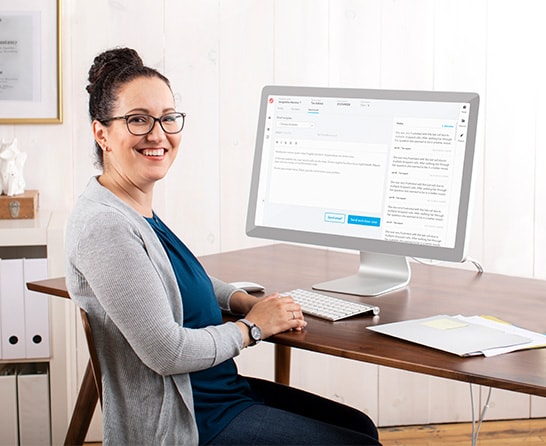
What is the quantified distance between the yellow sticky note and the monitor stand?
28 centimetres

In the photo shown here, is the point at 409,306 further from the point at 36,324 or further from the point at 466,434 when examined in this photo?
the point at 466,434

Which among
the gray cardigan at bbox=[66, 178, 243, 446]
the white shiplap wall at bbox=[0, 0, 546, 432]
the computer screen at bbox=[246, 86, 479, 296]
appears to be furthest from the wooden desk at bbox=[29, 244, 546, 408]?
the white shiplap wall at bbox=[0, 0, 546, 432]

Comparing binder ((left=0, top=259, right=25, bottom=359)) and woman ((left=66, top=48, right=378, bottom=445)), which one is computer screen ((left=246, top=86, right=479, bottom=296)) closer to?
woman ((left=66, top=48, right=378, bottom=445))

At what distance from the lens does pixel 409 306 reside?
190 cm

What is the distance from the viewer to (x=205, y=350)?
5.28ft

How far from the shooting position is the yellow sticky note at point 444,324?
1703 millimetres

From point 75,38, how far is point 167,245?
1.47 metres

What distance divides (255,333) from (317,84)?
1559mm

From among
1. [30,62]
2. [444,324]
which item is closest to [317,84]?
[30,62]

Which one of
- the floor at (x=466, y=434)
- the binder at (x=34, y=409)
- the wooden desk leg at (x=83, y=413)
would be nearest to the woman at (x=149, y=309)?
the wooden desk leg at (x=83, y=413)

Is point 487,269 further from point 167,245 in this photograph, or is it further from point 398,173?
point 167,245

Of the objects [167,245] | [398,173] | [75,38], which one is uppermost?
[75,38]

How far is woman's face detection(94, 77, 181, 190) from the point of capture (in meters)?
1.71

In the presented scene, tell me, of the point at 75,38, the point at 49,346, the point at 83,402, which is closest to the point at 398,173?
the point at 83,402
